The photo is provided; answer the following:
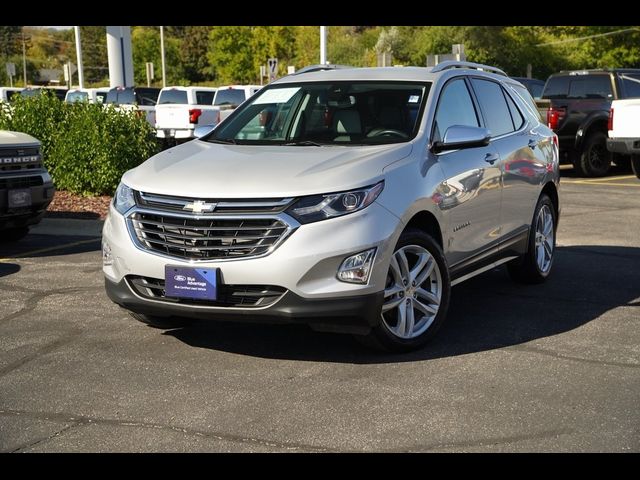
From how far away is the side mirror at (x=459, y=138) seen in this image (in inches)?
244

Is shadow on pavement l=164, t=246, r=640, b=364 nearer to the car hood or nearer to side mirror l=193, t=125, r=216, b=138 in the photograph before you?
the car hood

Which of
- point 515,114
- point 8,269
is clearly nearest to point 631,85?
point 515,114

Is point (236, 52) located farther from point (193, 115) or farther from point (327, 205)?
point (327, 205)

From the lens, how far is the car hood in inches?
211

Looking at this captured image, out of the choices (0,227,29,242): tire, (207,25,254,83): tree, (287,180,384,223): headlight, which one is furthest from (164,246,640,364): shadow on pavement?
(207,25,254,83): tree

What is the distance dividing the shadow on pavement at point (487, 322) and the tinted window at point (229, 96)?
20.2 m

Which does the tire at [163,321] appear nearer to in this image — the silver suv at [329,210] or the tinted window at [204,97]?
the silver suv at [329,210]

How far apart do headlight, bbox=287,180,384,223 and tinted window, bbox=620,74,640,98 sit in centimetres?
1442

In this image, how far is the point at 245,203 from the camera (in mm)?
5332

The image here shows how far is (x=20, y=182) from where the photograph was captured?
9477 mm

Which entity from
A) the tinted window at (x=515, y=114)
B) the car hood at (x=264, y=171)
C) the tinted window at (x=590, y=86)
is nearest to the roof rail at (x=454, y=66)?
the tinted window at (x=515, y=114)

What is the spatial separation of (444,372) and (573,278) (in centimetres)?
325

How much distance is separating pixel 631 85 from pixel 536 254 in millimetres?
11859
